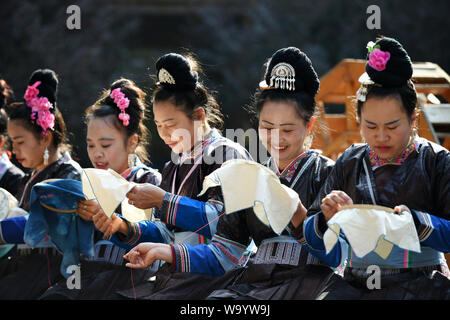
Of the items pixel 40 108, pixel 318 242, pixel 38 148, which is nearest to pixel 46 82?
pixel 40 108

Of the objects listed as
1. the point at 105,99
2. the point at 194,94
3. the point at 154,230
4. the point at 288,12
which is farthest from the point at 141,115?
the point at 288,12

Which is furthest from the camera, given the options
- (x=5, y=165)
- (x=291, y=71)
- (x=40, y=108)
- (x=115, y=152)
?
(x=5, y=165)

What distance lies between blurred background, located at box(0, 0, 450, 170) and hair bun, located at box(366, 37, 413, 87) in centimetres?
670

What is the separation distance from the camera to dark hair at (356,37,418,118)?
2.40 metres

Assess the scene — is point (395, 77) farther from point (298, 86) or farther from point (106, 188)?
point (106, 188)

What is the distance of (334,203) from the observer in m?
2.20

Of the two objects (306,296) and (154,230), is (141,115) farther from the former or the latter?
(306,296)

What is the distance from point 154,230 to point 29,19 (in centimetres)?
718

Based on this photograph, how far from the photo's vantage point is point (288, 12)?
11.1 metres

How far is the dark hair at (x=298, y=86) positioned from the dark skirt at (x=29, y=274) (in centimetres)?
143

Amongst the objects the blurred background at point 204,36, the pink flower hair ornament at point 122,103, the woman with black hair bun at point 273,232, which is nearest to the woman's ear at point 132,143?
the pink flower hair ornament at point 122,103

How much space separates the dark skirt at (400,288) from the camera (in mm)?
2252

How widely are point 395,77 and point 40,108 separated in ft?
6.97

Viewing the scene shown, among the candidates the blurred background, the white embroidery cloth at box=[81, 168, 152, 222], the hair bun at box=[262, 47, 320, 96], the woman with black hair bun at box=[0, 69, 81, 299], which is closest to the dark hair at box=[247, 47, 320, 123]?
the hair bun at box=[262, 47, 320, 96]
